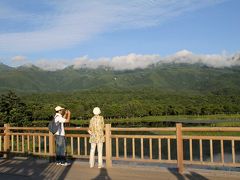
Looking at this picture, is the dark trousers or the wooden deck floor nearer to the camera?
the wooden deck floor

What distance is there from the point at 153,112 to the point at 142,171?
337 ft

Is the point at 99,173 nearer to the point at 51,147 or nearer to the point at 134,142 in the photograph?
the point at 134,142

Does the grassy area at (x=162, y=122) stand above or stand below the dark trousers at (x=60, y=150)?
below

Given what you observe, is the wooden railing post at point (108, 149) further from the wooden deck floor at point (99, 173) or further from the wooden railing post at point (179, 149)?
the wooden railing post at point (179, 149)

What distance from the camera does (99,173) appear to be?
9.30 meters

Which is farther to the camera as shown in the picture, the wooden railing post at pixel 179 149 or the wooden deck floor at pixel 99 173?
the wooden railing post at pixel 179 149

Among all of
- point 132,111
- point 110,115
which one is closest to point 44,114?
point 110,115

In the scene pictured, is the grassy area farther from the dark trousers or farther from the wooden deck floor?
the wooden deck floor

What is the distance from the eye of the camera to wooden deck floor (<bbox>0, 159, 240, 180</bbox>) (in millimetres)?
8461

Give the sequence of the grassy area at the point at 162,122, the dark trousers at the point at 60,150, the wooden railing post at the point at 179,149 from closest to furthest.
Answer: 1. the wooden railing post at the point at 179,149
2. the dark trousers at the point at 60,150
3. the grassy area at the point at 162,122

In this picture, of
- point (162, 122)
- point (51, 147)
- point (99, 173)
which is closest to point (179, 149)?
point (99, 173)

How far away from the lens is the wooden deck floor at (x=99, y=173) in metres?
8.46

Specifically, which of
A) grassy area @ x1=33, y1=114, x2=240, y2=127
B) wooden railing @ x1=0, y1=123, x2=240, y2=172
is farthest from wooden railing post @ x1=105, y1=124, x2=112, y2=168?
grassy area @ x1=33, y1=114, x2=240, y2=127

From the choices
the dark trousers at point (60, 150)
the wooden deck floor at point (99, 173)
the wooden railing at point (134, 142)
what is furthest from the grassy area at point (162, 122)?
the wooden deck floor at point (99, 173)
